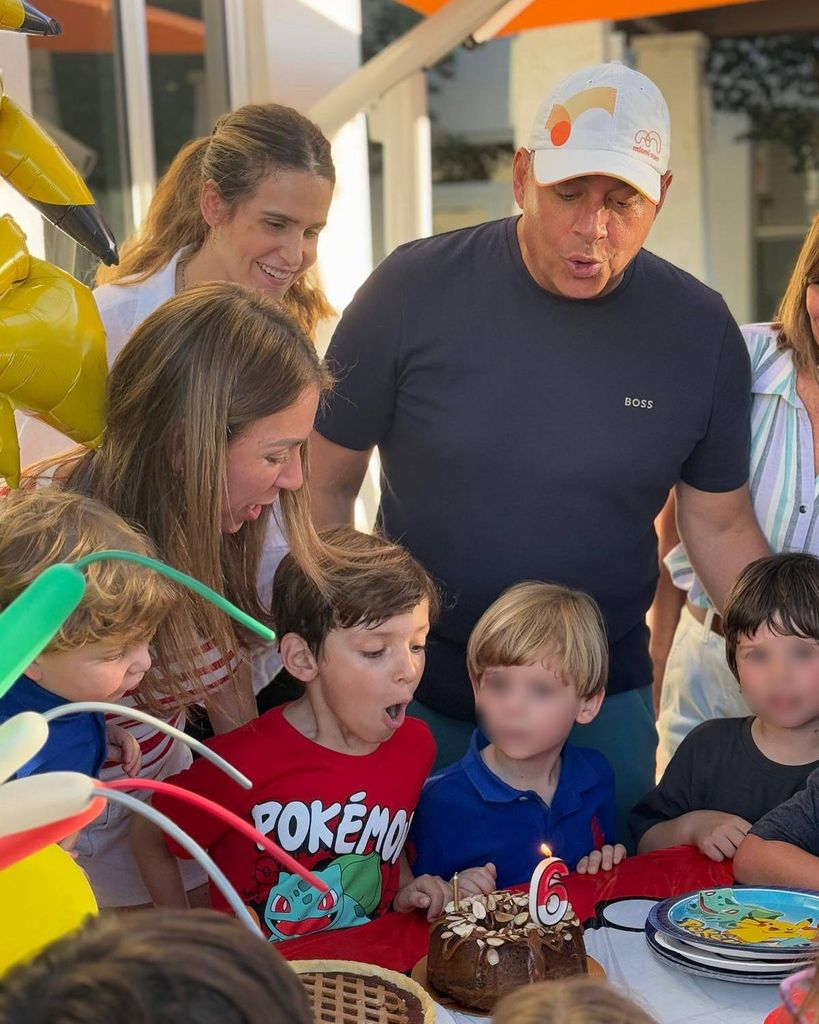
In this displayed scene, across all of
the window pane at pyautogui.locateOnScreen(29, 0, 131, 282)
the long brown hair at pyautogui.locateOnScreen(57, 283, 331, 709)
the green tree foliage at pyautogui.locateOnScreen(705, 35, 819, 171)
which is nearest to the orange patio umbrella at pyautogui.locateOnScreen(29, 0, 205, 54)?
the window pane at pyautogui.locateOnScreen(29, 0, 131, 282)

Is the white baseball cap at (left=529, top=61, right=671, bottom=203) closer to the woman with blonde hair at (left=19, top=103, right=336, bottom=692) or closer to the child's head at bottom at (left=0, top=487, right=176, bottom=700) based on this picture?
the woman with blonde hair at (left=19, top=103, right=336, bottom=692)

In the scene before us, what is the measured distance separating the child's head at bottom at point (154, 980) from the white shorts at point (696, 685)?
2.10 meters

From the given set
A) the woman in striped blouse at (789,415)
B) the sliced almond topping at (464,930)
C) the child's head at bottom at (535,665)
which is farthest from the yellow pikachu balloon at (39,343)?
the woman in striped blouse at (789,415)

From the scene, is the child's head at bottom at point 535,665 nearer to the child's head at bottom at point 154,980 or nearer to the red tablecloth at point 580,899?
the red tablecloth at point 580,899

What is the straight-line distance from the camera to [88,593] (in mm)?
1521

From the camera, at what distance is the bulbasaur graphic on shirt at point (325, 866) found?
77.3 inches

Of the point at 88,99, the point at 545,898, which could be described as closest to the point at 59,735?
the point at 545,898

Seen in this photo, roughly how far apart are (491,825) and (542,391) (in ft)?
2.56

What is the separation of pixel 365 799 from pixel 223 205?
129 centimetres

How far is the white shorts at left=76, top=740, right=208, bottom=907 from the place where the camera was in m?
2.04

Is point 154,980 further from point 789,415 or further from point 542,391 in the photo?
point 789,415

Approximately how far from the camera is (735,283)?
7.61 m

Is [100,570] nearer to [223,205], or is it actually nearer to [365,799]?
[365,799]

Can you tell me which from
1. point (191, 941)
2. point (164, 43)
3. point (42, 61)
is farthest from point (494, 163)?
point (191, 941)
